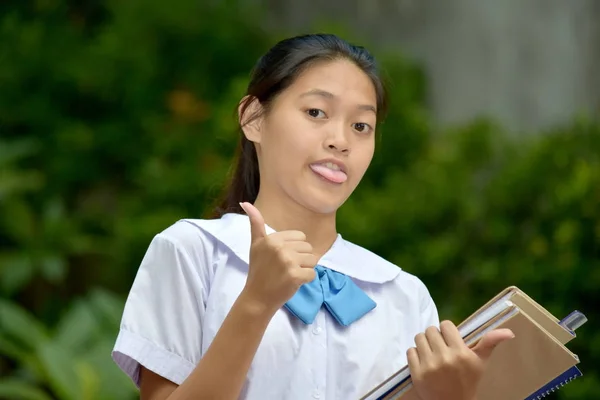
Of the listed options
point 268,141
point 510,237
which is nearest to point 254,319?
point 268,141

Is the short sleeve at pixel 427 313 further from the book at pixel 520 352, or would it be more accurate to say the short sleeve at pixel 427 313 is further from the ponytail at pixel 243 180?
the ponytail at pixel 243 180

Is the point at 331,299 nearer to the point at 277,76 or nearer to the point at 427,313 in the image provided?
the point at 427,313

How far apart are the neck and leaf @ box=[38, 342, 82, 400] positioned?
9.37ft

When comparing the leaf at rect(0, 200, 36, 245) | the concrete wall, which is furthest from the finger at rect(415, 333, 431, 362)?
the leaf at rect(0, 200, 36, 245)

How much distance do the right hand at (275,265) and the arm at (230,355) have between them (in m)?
0.02

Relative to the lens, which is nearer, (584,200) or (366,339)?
(366,339)

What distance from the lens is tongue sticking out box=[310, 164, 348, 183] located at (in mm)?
1628

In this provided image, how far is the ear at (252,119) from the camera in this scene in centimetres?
171

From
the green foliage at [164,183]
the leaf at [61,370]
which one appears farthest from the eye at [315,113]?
the leaf at [61,370]

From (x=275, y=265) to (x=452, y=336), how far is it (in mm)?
281

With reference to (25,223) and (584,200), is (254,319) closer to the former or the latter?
(584,200)

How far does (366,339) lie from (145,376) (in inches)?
14.1

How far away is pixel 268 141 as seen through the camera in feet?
5.49

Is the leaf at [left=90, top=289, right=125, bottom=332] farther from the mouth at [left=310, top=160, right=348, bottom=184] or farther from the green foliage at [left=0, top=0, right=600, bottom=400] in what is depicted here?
the mouth at [left=310, top=160, right=348, bottom=184]
